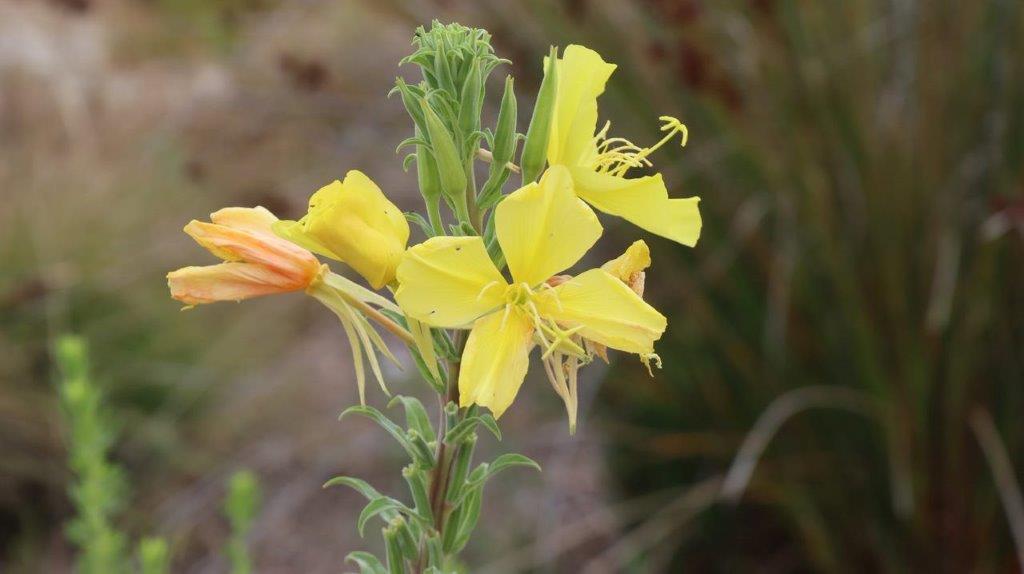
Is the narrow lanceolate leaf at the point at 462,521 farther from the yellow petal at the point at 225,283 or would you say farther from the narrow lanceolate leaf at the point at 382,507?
the yellow petal at the point at 225,283

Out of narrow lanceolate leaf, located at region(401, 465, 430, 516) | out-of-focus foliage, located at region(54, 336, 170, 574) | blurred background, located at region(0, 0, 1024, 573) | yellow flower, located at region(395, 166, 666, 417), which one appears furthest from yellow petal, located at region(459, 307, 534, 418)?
blurred background, located at region(0, 0, 1024, 573)

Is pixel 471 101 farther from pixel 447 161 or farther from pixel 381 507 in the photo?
pixel 381 507

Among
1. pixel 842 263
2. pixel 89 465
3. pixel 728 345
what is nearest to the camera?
pixel 89 465

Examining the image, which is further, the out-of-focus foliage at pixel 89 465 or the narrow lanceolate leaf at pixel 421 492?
the out-of-focus foliage at pixel 89 465

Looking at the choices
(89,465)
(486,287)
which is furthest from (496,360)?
(89,465)

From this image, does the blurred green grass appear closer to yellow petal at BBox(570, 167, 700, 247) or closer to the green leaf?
yellow petal at BBox(570, 167, 700, 247)

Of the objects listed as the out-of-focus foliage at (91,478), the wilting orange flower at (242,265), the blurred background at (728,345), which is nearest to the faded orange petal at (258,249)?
the wilting orange flower at (242,265)
